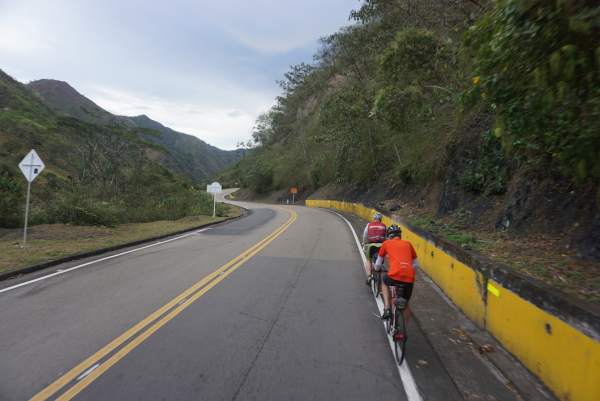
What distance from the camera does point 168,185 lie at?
3653 cm

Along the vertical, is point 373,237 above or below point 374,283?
above

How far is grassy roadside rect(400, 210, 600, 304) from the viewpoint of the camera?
505 centimetres

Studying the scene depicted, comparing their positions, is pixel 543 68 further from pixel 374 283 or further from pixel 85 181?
pixel 85 181

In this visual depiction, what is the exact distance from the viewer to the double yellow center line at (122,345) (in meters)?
3.38

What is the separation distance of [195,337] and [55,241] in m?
9.75

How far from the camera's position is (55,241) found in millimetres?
11750

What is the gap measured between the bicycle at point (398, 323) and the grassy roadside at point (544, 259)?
2.16 metres

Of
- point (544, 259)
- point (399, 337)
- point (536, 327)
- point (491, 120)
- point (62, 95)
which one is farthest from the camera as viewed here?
point (62, 95)

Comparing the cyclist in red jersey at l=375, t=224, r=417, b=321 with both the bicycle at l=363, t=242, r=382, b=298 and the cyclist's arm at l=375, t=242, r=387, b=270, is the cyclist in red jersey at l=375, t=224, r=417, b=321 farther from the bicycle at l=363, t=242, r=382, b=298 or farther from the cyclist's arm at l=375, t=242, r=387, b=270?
the bicycle at l=363, t=242, r=382, b=298

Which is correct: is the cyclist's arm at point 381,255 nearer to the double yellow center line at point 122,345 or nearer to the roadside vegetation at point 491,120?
the roadside vegetation at point 491,120

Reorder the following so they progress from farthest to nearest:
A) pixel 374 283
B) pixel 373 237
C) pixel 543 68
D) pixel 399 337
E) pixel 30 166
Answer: pixel 30 166 → pixel 373 237 → pixel 374 283 → pixel 399 337 → pixel 543 68

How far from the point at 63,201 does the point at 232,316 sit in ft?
45.0

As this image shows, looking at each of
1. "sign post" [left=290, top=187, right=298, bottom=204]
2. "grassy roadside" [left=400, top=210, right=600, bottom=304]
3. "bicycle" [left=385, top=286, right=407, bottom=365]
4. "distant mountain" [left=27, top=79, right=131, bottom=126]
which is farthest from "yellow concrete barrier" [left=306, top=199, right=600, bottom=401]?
"distant mountain" [left=27, top=79, right=131, bottom=126]

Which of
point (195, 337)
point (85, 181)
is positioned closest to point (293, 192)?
point (85, 181)
